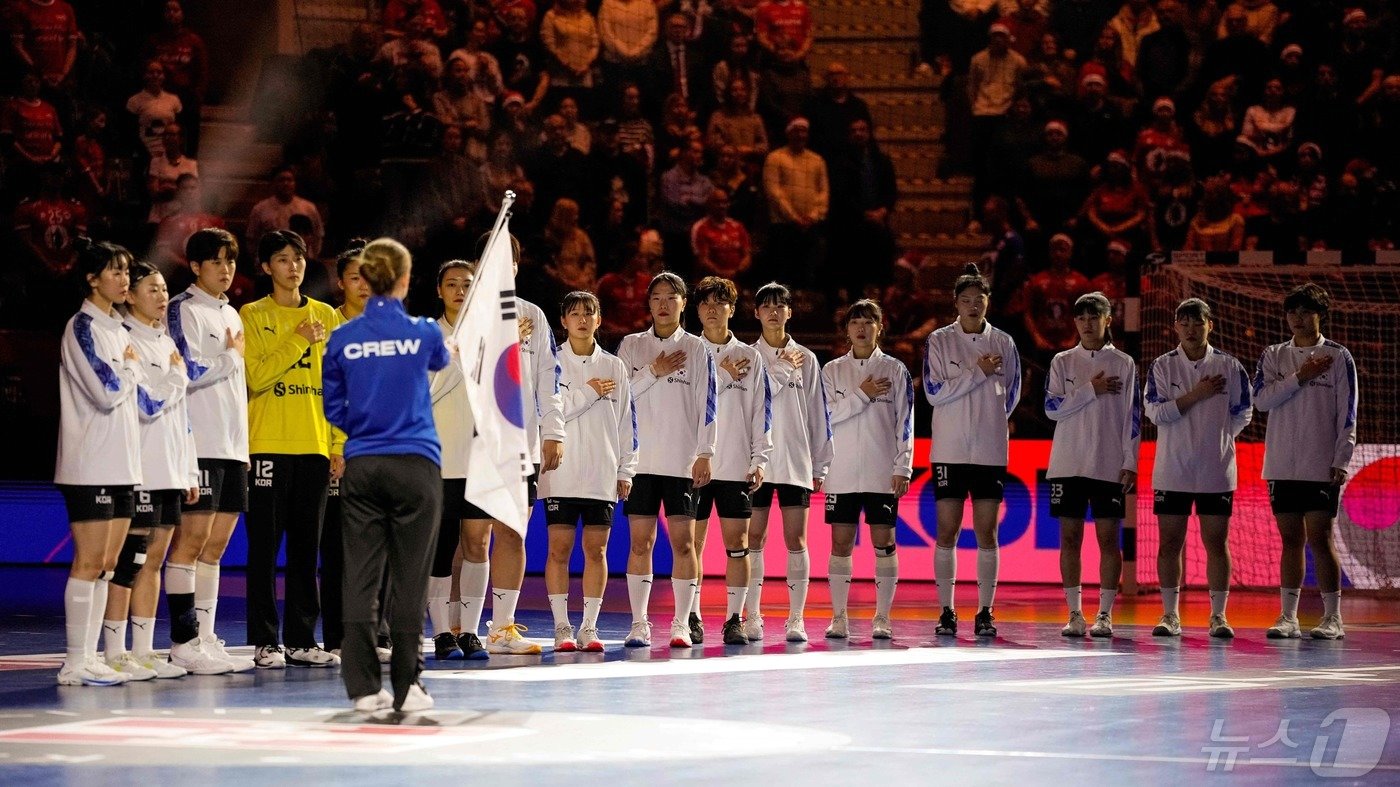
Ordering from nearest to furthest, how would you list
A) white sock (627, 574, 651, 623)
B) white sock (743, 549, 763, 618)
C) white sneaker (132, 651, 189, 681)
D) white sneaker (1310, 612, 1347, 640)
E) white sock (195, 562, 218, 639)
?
white sneaker (132, 651, 189, 681), white sock (195, 562, 218, 639), white sock (627, 574, 651, 623), white sock (743, 549, 763, 618), white sneaker (1310, 612, 1347, 640)

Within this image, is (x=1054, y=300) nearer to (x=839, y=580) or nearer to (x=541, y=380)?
(x=839, y=580)

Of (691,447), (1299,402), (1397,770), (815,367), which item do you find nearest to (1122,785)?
(1397,770)

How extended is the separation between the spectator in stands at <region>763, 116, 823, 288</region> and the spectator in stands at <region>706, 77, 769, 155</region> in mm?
348

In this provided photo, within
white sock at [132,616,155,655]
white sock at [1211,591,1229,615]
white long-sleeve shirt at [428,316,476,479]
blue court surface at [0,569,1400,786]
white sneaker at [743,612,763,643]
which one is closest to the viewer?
blue court surface at [0,569,1400,786]

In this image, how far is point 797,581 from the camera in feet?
32.4

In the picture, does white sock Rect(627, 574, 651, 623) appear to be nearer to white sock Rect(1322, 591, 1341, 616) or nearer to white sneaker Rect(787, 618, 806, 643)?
white sneaker Rect(787, 618, 806, 643)

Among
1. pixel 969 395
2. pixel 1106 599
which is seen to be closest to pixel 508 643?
pixel 969 395

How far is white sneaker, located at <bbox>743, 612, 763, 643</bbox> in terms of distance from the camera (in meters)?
9.80

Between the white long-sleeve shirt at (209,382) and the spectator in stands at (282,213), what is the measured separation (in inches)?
381

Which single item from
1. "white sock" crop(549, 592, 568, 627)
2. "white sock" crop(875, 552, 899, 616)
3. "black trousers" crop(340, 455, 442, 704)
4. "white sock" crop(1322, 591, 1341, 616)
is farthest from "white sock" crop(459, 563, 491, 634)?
"white sock" crop(1322, 591, 1341, 616)

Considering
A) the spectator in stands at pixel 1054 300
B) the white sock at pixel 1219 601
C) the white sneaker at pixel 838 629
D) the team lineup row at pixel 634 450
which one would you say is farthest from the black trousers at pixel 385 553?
the spectator in stands at pixel 1054 300

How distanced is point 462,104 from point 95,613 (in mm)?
11955

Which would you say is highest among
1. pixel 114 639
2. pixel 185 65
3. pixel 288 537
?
pixel 185 65

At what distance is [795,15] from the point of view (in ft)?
62.0
